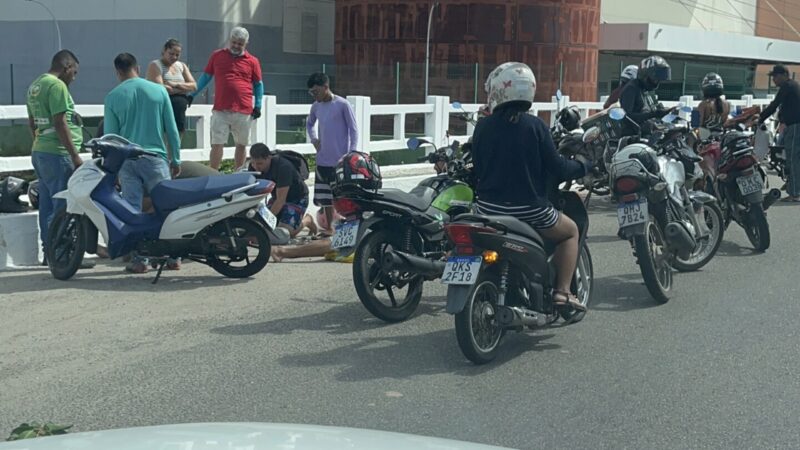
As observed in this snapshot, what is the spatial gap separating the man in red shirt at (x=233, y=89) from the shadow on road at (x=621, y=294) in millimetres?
4808

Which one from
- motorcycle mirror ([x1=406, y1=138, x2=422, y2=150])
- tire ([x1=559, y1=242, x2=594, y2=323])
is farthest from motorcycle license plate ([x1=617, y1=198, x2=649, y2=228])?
motorcycle mirror ([x1=406, y1=138, x2=422, y2=150])

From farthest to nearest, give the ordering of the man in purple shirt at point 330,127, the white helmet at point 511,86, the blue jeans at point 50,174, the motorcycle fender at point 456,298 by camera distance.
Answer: the man in purple shirt at point 330,127 < the blue jeans at point 50,174 < the white helmet at point 511,86 < the motorcycle fender at point 456,298

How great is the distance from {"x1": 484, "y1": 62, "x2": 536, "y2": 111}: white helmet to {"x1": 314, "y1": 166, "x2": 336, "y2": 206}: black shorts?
4541mm

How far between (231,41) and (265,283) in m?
3.91

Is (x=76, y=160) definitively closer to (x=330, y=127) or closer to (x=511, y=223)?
(x=330, y=127)

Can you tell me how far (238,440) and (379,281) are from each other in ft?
18.2

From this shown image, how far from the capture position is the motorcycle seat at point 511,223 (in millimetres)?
7016

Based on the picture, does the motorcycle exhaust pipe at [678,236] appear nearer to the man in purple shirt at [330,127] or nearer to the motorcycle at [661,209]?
the motorcycle at [661,209]

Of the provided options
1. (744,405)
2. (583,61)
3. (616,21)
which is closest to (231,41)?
(744,405)

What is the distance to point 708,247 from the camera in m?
10.4

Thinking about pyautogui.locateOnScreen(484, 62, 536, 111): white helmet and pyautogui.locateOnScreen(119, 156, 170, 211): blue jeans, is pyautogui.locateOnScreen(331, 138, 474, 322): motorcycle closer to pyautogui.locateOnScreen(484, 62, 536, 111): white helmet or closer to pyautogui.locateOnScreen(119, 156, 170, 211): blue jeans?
pyautogui.locateOnScreen(484, 62, 536, 111): white helmet

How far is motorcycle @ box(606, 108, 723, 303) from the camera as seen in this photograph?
8750mm

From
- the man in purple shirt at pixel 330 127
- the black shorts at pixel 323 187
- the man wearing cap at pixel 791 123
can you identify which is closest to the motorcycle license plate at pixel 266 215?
the man in purple shirt at pixel 330 127

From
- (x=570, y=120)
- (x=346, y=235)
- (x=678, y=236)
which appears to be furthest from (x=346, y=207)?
(x=678, y=236)
